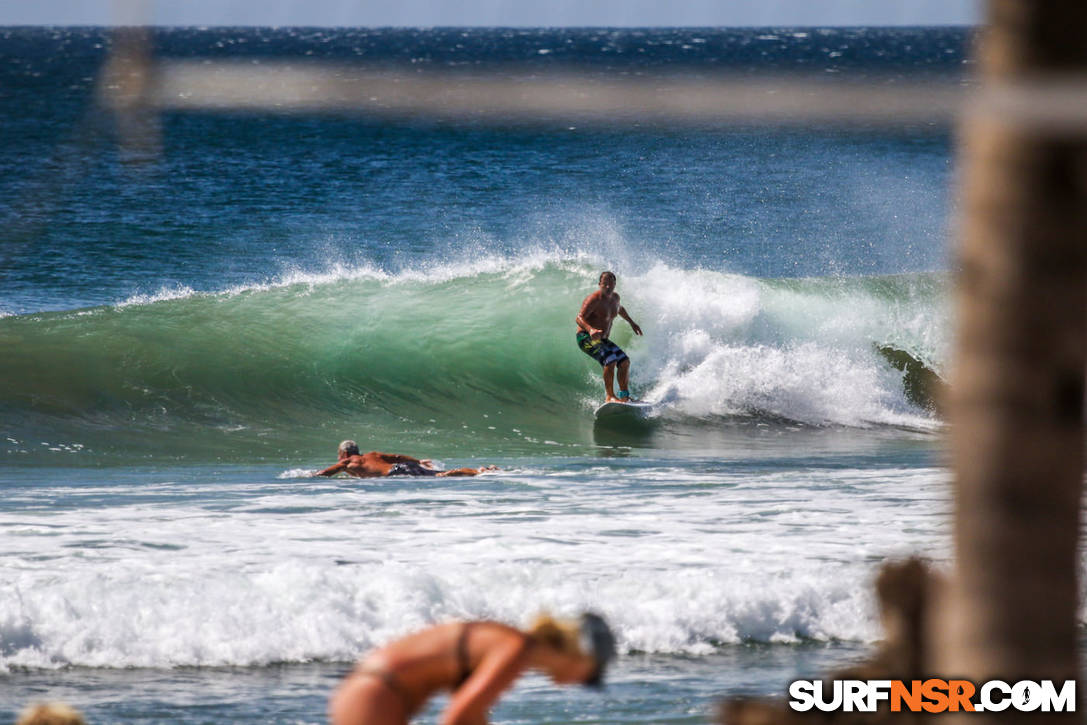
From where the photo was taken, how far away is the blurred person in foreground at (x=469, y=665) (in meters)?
3.84

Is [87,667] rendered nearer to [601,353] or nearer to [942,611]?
[942,611]

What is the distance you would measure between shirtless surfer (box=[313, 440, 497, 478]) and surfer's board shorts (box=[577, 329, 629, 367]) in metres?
3.49

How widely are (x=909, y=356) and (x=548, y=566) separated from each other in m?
12.2

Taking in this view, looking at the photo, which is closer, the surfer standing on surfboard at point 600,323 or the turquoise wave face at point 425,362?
the surfer standing on surfboard at point 600,323

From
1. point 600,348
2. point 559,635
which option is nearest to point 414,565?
point 559,635

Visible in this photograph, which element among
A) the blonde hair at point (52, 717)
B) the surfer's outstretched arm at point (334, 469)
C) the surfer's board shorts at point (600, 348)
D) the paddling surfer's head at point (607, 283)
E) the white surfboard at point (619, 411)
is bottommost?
the surfer's outstretched arm at point (334, 469)

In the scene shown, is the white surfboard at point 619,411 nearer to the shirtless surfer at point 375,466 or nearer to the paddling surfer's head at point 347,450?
the shirtless surfer at point 375,466

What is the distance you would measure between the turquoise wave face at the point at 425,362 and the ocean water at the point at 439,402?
6 centimetres

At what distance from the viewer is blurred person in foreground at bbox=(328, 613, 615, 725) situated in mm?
3842

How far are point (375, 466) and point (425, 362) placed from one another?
22.8ft

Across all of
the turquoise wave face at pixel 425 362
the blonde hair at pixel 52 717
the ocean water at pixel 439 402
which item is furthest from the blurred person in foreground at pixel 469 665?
the turquoise wave face at pixel 425 362

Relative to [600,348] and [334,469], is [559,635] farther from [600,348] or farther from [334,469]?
[600,348]

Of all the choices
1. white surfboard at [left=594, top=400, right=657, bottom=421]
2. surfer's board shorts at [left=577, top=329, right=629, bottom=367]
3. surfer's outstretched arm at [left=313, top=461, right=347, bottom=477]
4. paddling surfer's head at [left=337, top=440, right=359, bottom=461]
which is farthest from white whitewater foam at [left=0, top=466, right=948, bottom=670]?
white surfboard at [left=594, top=400, right=657, bottom=421]

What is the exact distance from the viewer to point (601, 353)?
15156 millimetres
